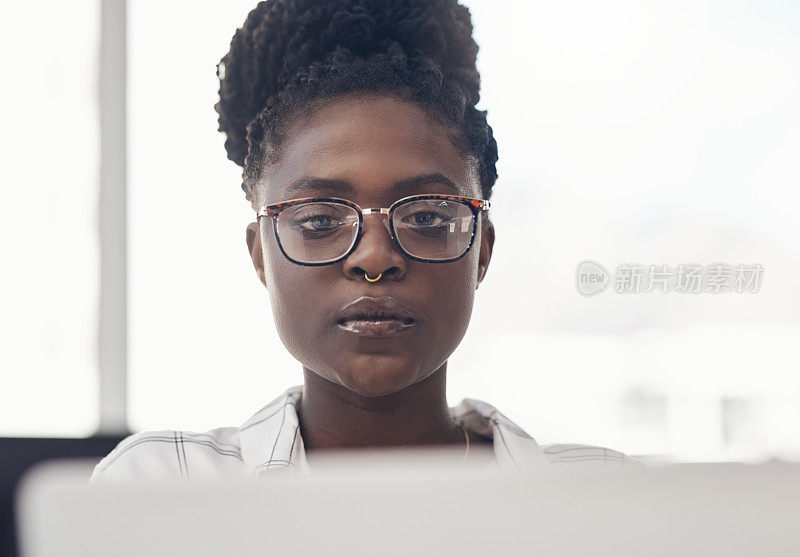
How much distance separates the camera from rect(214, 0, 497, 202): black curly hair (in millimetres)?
809

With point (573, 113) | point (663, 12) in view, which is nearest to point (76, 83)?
point (573, 113)

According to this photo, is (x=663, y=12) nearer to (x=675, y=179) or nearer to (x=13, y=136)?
(x=675, y=179)

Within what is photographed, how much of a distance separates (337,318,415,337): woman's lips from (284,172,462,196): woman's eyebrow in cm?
13

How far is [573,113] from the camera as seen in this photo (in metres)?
2.00

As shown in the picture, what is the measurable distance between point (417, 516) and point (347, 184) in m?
0.54

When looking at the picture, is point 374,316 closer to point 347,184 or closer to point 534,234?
point 347,184

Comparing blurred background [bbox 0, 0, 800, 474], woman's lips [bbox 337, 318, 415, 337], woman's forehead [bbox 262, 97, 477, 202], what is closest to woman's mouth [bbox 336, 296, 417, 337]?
woman's lips [bbox 337, 318, 415, 337]

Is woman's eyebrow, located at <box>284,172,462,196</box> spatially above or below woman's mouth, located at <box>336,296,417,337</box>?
above

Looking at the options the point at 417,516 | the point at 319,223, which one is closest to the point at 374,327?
the point at 319,223

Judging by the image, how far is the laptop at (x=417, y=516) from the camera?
24cm

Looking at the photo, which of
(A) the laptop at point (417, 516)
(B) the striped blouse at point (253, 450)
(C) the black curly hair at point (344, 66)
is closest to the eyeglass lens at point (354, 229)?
(C) the black curly hair at point (344, 66)

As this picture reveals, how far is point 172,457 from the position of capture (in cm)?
80

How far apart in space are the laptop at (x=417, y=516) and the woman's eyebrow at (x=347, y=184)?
20.8 inches

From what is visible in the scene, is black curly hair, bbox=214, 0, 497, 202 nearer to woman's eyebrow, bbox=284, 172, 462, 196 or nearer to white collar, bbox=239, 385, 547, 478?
woman's eyebrow, bbox=284, 172, 462, 196
